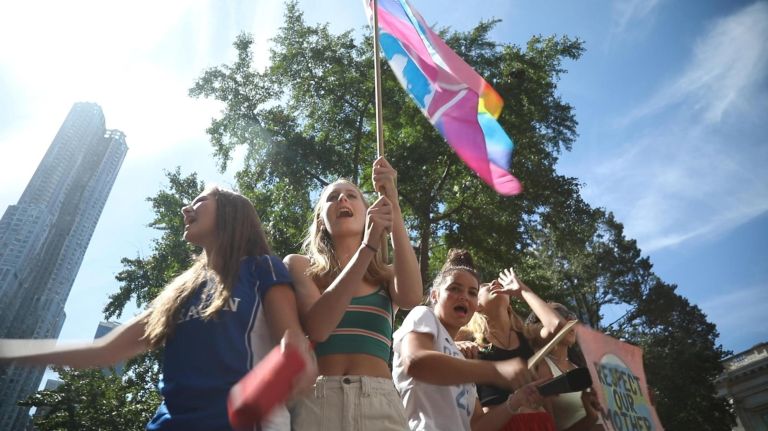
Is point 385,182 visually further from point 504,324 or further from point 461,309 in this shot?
point 504,324

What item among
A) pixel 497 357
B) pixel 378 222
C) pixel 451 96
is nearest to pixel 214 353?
pixel 378 222

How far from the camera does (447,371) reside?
179cm

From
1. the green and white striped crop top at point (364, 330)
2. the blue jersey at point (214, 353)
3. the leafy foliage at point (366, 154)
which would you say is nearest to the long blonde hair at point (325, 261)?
the green and white striped crop top at point (364, 330)

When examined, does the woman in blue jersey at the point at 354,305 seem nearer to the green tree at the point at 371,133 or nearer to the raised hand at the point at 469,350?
the raised hand at the point at 469,350

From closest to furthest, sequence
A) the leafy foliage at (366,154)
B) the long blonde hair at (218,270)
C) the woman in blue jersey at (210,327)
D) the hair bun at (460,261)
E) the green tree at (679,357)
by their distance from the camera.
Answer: the woman in blue jersey at (210,327), the long blonde hair at (218,270), the hair bun at (460,261), the leafy foliage at (366,154), the green tree at (679,357)

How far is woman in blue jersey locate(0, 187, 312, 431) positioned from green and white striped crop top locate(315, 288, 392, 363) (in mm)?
238

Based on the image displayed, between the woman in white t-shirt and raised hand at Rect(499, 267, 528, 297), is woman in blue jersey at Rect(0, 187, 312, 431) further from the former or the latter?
raised hand at Rect(499, 267, 528, 297)

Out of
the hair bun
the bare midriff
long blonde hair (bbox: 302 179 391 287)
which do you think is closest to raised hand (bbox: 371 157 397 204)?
long blonde hair (bbox: 302 179 391 287)

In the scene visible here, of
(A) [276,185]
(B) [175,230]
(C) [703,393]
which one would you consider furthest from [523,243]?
(C) [703,393]

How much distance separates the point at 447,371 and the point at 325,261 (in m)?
0.90

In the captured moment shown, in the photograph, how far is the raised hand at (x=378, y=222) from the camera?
199 cm

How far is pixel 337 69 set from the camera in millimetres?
15078

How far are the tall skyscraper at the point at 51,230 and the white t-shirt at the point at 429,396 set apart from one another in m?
52.5

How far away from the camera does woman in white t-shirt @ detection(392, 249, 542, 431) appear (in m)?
1.69
